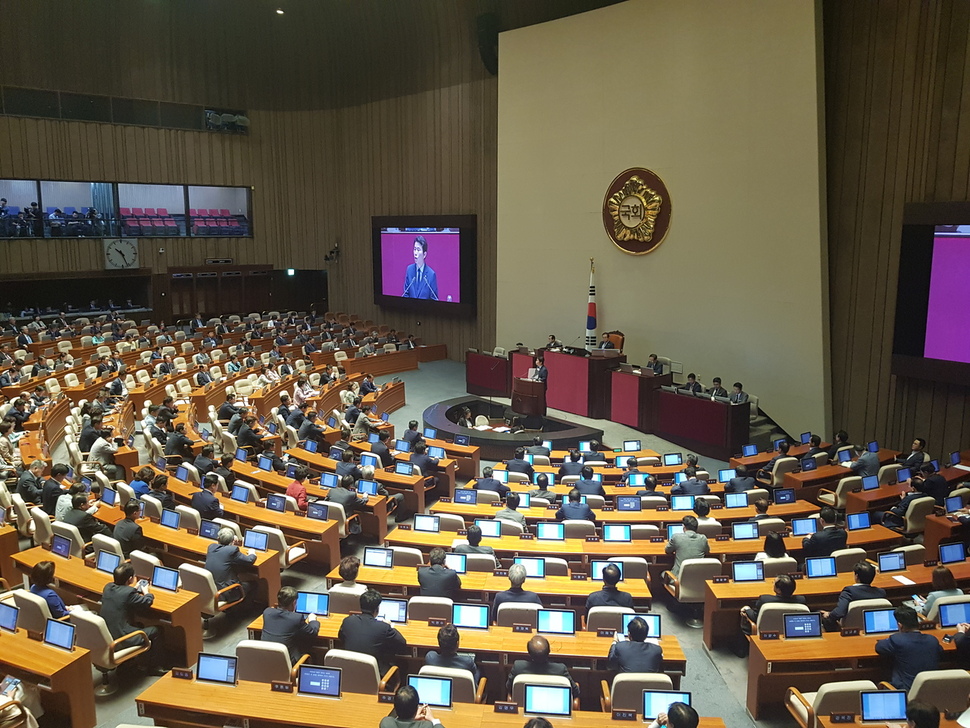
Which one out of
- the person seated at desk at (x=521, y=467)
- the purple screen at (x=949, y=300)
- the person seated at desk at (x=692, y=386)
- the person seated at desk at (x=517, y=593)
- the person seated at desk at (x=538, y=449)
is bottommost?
the person seated at desk at (x=538, y=449)

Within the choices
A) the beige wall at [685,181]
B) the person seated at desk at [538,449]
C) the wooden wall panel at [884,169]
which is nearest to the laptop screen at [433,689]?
the person seated at desk at [538,449]

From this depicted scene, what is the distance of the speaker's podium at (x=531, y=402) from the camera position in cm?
1486

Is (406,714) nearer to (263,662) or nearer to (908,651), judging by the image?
(263,662)

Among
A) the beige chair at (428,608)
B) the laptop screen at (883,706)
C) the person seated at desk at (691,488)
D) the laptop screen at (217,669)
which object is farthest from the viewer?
the person seated at desk at (691,488)

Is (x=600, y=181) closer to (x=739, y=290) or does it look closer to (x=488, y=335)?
(x=739, y=290)

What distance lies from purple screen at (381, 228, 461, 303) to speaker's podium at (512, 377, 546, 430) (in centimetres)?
804

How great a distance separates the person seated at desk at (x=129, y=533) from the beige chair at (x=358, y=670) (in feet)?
11.5

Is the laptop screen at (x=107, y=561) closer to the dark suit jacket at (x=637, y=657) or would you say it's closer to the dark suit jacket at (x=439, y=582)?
the dark suit jacket at (x=439, y=582)

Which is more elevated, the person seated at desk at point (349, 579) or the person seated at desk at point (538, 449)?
the person seated at desk at point (349, 579)

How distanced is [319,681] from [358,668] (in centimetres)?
31

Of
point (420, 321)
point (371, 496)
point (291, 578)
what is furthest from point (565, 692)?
point (420, 321)

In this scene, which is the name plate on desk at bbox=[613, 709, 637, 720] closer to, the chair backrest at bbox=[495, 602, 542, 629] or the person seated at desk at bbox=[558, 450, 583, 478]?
the chair backrest at bbox=[495, 602, 542, 629]

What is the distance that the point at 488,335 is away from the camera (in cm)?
2236

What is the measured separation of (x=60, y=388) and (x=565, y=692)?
44.6 feet
